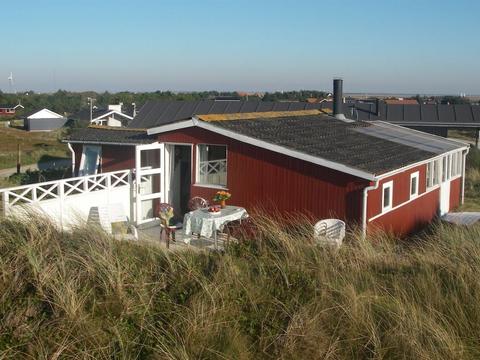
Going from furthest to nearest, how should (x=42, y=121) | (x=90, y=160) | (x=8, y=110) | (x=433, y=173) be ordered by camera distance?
(x=8, y=110) < (x=42, y=121) < (x=90, y=160) < (x=433, y=173)

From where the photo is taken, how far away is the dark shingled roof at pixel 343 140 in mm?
11852

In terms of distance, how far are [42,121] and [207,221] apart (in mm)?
74874

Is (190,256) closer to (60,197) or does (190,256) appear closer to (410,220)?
(60,197)

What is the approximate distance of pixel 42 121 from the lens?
80562 mm

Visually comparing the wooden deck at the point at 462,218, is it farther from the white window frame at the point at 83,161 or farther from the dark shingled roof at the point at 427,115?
the dark shingled roof at the point at 427,115

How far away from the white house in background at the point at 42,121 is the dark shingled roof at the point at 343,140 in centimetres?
6914

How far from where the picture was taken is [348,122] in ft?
56.7

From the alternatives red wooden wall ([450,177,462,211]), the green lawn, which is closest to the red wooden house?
red wooden wall ([450,177,462,211])

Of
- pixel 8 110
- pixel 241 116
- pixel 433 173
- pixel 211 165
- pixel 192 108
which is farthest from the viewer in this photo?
pixel 8 110


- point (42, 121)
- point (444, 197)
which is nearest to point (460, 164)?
point (444, 197)

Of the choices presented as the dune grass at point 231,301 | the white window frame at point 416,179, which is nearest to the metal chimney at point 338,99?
the white window frame at point 416,179

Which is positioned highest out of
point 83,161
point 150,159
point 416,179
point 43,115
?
point 43,115

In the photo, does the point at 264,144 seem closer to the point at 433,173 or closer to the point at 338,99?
the point at 433,173

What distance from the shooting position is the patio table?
1091cm
